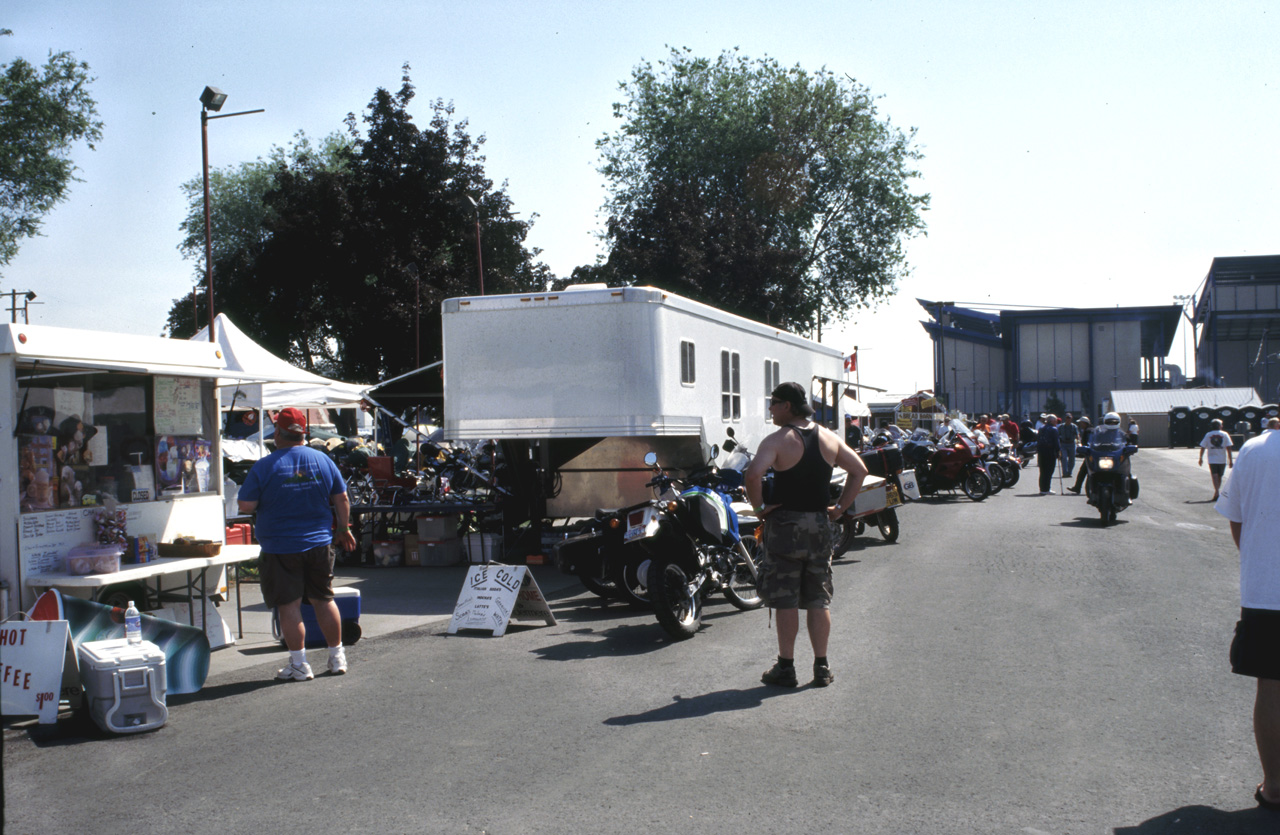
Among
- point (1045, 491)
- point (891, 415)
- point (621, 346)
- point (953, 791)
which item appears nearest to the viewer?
point (953, 791)

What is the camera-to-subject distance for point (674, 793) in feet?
14.8

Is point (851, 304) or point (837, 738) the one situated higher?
point (851, 304)

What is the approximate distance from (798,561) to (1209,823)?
8.69 feet

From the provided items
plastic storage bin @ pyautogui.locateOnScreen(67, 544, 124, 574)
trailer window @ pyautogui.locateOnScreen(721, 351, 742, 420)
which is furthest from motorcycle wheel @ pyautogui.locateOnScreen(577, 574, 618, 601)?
trailer window @ pyautogui.locateOnScreen(721, 351, 742, 420)

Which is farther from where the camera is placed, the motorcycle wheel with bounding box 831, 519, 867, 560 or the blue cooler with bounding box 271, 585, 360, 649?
the motorcycle wheel with bounding box 831, 519, 867, 560

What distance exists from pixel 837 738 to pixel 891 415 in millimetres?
53497

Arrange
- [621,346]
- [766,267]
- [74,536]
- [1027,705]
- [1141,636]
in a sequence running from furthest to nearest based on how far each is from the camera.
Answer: [766,267] → [621,346] → [1141,636] → [74,536] → [1027,705]

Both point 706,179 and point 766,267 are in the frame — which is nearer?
point 766,267

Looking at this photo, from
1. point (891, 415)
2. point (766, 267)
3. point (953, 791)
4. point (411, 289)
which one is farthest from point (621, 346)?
point (891, 415)

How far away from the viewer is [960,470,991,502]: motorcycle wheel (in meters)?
20.8

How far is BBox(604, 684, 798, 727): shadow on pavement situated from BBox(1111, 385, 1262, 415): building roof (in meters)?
53.7

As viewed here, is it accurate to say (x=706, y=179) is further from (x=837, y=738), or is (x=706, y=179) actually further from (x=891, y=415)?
(x=837, y=738)

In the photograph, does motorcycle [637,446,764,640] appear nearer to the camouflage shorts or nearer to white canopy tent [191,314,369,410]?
the camouflage shorts

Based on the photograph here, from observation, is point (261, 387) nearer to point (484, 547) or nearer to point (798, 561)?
point (484, 547)
